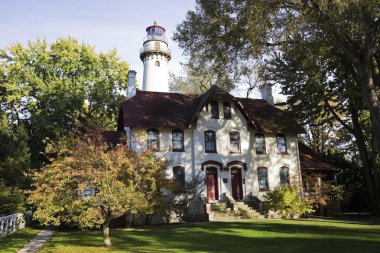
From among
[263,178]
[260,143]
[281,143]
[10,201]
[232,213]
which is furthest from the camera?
[281,143]

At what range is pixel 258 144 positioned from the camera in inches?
Answer: 1175

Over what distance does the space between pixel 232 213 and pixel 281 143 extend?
832 cm

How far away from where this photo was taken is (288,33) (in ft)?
50.9

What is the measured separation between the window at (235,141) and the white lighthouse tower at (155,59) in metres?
15.3

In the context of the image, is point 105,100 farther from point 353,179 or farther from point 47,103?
point 353,179

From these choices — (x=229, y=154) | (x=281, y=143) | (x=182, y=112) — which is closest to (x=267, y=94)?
(x=281, y=143)

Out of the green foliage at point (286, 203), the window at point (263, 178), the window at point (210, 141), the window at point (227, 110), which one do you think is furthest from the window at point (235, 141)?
the green foliage at point (286, 203)

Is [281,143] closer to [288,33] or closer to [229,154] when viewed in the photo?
[229,154]

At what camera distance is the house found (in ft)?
88.6

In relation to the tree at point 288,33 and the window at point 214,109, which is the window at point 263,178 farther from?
the tree at point 288,33

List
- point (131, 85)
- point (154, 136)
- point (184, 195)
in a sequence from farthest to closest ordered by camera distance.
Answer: point (131, 85), point (154, 136), point (184, 195)

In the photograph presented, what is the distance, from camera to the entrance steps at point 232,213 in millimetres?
24859

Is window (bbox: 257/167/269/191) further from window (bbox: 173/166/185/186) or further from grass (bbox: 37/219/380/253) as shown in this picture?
grass (bbox: 37/219/380/253)

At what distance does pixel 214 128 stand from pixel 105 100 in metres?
13.5
